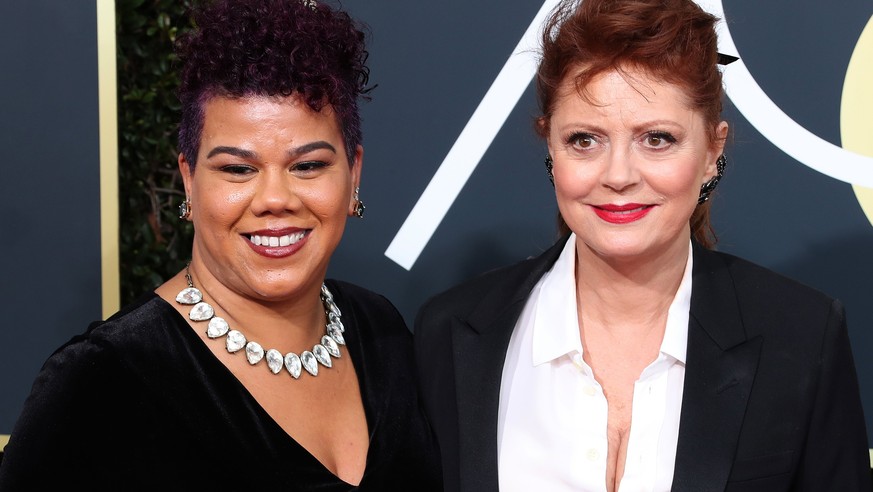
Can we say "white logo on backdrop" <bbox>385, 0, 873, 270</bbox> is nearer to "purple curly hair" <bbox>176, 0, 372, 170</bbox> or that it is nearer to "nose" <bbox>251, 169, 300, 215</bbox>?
"purple curly hair" <bbox>176, 0, 372, 170</bbox>

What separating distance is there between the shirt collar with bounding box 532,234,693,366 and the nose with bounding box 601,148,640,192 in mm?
274

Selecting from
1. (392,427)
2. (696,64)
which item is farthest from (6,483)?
(696,64)

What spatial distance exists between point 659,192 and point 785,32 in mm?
1021

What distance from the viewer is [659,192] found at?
190 cm

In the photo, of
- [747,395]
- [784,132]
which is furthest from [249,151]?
[784,132]

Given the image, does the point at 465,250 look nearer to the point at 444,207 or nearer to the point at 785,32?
the point at 444,207

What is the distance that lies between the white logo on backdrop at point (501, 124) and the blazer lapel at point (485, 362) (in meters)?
0.67

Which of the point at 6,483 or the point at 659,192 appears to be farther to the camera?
the point at 659,192

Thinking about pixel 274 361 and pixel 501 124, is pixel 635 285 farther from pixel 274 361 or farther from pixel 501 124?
pixel 501 124

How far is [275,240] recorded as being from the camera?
75.0 inches

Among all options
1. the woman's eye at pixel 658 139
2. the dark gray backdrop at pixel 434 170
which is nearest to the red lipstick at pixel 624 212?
the woman's eye at pixel 658 139

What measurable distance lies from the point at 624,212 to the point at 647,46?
0.30 m

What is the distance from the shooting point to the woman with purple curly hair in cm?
172

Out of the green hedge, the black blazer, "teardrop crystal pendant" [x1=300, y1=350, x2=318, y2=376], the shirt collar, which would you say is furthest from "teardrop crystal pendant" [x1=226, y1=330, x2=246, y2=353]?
the green hedge
